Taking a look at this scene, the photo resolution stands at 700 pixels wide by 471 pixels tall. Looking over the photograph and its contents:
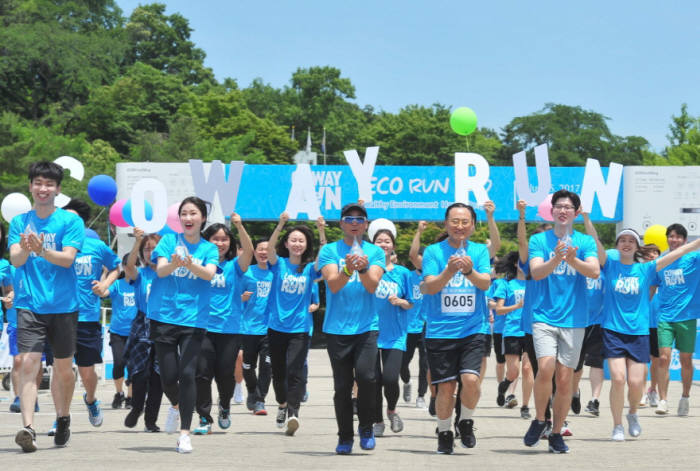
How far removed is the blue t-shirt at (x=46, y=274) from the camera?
8.54 meters

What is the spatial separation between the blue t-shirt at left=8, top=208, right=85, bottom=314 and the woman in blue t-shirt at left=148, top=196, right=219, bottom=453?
0.66m

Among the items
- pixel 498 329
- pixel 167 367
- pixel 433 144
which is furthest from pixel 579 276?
pixel 433 144

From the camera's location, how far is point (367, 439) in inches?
354

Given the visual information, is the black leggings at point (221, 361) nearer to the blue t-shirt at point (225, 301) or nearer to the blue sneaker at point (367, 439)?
the blue t-shirt at point (225, 301)

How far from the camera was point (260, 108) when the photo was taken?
258ft

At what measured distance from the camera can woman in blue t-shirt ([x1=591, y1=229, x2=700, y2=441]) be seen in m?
10.3

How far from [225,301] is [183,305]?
2246mm

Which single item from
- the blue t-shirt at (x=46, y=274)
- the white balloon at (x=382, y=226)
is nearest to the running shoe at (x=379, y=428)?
the white balloon at (x=382, y=226)

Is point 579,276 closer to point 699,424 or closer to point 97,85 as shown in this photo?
point 699,424

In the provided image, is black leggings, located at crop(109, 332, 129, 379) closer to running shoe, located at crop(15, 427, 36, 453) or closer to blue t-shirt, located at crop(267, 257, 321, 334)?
blue t-shirt, located at crop(267, 257, 321, 334)

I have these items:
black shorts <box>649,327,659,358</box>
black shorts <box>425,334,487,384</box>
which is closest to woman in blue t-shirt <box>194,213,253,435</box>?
black shorts <box>425,334,487,384</box>

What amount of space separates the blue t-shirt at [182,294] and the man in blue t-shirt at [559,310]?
2.63m

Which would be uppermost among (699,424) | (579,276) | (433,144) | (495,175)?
(433,144)

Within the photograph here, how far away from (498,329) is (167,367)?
284 inches
